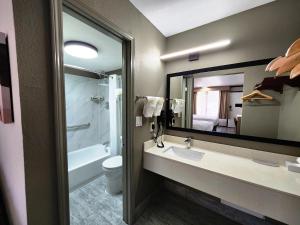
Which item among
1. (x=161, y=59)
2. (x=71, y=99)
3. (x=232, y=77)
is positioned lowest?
(x=71, y=99)

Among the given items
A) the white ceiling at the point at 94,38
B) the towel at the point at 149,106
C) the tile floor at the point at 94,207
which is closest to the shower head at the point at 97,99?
the white ceiling at the point at 94,38

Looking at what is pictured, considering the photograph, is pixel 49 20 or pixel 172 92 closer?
pixel 49 20

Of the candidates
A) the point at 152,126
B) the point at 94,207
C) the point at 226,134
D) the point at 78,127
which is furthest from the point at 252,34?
the point at 78,127

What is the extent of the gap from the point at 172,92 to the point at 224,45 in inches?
34.4

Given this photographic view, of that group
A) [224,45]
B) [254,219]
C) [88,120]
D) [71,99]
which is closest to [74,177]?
[88,120]

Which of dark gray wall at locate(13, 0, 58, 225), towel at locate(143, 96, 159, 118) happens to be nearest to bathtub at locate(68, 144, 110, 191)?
dark gray wall at locate(13, 0, 58, 225)

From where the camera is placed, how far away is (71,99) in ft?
9.25

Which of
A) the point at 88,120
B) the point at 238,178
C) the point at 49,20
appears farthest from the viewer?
the point at 88,120

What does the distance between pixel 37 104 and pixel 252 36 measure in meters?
2.04

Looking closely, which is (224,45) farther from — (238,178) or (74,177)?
(74,177)

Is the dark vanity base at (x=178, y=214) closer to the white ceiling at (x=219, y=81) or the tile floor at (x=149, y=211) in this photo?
the tile floor at (x=149, y=211)

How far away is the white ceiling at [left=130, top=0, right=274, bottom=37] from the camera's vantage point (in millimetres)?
1363

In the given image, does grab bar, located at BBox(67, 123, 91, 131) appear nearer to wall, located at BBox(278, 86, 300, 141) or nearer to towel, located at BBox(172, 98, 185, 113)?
towel, located at BBox(172, 98, 185, 113)

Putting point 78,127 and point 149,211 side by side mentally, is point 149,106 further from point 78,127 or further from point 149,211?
point 78,127
